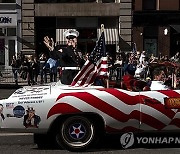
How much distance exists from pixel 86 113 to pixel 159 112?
120 centimetres

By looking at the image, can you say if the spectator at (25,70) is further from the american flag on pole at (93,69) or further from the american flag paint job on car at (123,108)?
the american flag paint job on car at (123,108)

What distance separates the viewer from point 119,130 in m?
7.26

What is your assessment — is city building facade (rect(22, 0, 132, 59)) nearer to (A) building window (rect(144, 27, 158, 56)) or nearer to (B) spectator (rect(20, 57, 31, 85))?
(A) building window (rect(144, 27, 158, 56))

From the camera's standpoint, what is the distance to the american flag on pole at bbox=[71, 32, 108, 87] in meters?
7.68

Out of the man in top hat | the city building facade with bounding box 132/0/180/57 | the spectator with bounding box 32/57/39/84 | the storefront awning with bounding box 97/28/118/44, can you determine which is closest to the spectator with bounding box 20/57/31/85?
the spectator with bounding box 32/57/39/84

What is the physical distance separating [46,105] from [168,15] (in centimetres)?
2650

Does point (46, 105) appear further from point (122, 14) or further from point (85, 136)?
point (122, 14)

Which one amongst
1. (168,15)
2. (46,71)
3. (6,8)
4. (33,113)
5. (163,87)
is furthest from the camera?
(168,15)

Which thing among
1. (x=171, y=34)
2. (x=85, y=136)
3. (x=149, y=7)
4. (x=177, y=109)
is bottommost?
(x=85, y=136)

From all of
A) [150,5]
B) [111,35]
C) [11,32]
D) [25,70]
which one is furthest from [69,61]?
[150,5]

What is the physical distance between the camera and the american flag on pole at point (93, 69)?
302 inches

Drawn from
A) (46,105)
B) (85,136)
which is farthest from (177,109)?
(46,105)

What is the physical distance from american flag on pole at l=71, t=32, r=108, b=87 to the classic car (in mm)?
332

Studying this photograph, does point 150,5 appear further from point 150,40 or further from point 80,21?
point 80,21
